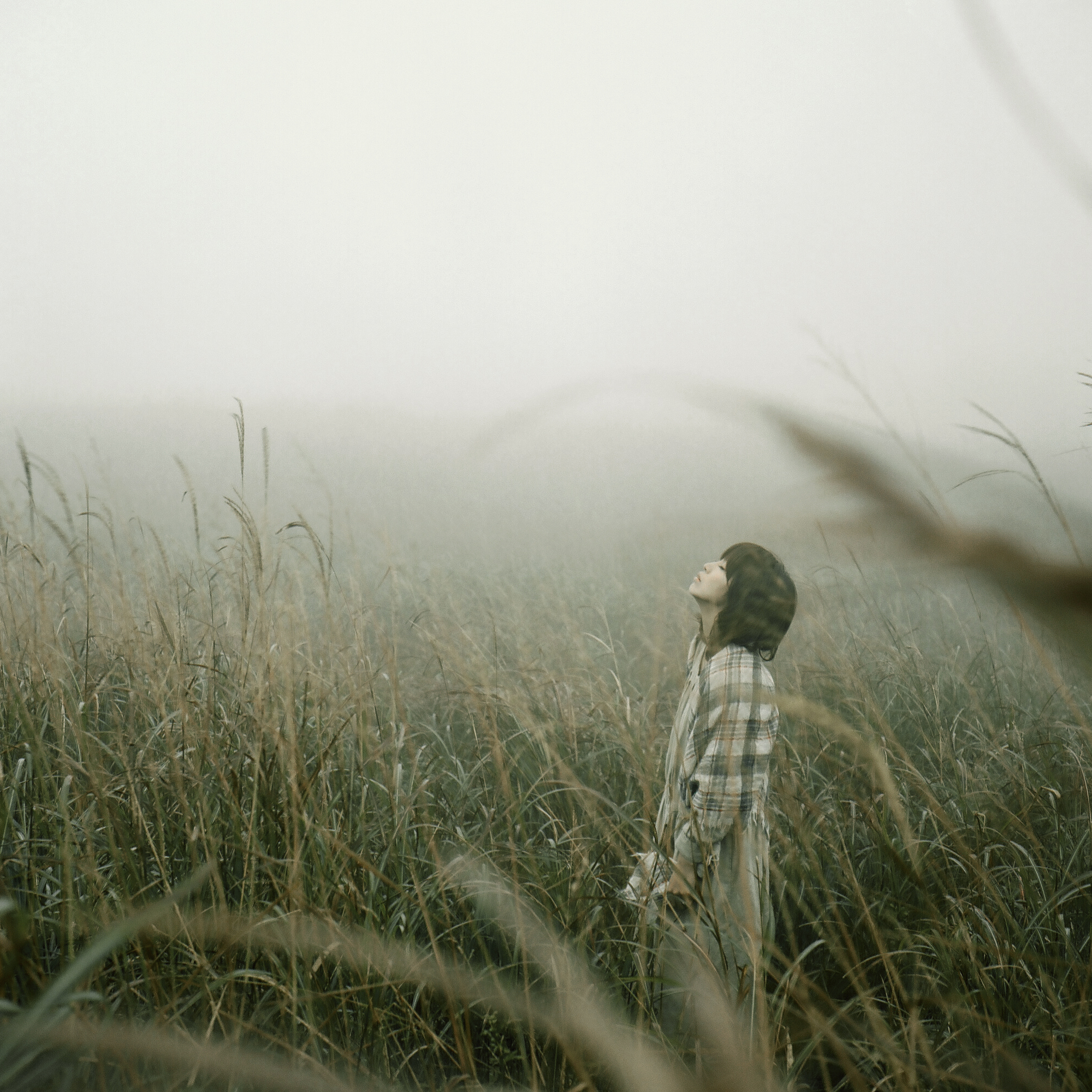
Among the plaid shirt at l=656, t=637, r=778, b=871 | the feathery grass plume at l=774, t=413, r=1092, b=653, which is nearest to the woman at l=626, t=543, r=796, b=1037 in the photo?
the plaid shirt at l=656, t=637, r=778, b=871

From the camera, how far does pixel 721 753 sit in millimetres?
1229

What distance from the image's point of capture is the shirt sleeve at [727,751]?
1198 millimetres

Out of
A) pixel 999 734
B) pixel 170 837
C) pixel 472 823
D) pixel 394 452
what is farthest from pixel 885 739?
pixel 394 452

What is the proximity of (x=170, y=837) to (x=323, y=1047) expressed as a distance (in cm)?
39

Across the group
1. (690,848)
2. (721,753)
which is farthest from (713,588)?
(690,848)

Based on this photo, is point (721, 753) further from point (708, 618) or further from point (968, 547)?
point (968, 547)

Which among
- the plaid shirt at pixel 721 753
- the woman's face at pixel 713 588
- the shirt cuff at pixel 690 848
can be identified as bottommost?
the shirt cuff at pixel 690 848

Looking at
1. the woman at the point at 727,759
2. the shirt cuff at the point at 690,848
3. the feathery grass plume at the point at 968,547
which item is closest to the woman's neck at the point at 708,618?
the woman at the point at 727,759

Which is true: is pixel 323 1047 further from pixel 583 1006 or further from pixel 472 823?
pixel 583 1006

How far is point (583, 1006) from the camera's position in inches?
10.3

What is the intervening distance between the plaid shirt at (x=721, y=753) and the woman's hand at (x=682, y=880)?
0.06ft

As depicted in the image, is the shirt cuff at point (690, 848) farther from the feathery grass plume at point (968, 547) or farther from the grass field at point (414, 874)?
the feathery grass plume at point (968, 547)

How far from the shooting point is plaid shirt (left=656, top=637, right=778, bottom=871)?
120cm

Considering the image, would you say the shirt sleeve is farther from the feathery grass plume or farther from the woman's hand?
the feathery grass plume
